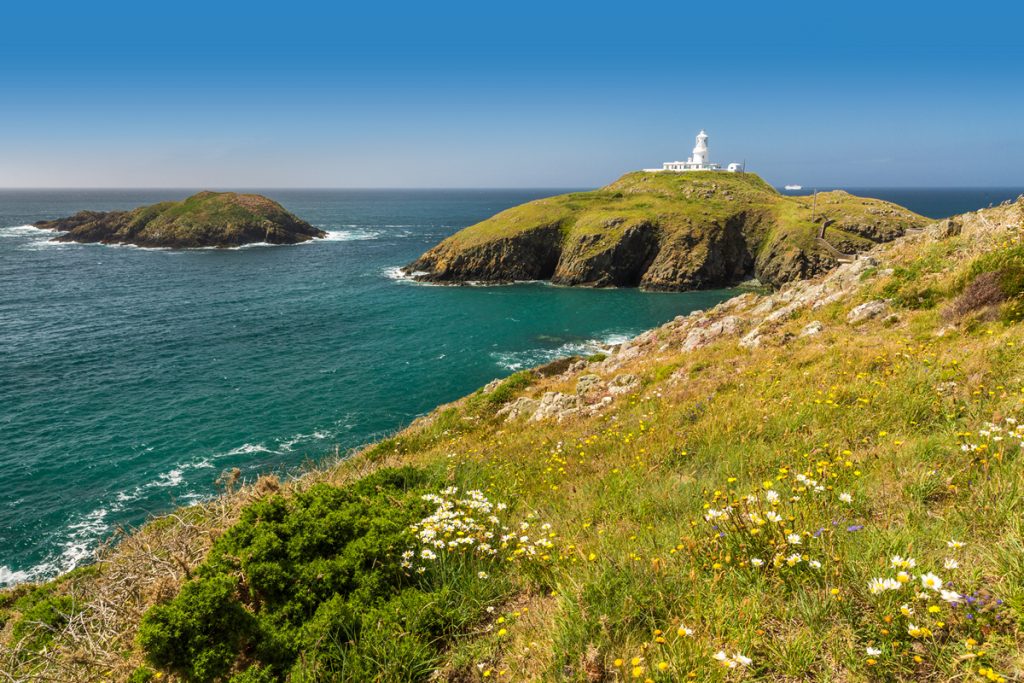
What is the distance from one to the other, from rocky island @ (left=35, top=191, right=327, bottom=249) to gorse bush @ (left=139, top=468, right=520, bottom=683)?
441ft

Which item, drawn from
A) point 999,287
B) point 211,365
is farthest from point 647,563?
point 211,365

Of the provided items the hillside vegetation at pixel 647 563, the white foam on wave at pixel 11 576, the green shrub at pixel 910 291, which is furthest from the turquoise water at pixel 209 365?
the green shrub at pixel 910 291

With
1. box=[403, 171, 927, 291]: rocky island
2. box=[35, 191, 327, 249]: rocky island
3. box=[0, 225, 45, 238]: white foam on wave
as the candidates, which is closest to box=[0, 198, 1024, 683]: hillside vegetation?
box=[403, 171, 927, 291]: rocky island

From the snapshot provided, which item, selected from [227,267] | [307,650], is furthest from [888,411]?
[227,267]

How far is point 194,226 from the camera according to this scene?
125 metres

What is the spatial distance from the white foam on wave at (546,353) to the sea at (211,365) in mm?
224

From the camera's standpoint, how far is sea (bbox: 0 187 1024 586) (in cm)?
2595

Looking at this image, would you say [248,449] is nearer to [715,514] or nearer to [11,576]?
[11,576]

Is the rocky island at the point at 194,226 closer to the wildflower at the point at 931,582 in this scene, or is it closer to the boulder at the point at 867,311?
the boulder at the point at 867,311

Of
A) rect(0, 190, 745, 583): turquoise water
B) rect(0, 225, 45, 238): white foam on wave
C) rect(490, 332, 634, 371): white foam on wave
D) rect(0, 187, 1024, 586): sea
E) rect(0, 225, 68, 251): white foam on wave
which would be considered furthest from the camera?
rect(0, 225, 45, 238): white foam on wave

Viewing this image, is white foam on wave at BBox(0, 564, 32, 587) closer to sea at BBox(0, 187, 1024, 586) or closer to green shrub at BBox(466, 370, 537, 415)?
sea at BBox(0, 187, 1024, 586)

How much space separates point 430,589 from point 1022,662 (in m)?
4.97

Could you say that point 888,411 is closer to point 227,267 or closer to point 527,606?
point 527,606

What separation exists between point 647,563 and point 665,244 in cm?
8774
